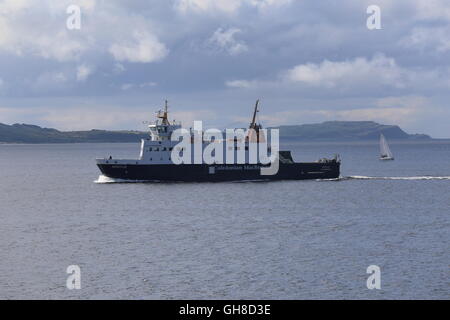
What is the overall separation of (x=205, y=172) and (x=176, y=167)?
4.09 metres

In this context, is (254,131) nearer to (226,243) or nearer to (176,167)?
(176,167)

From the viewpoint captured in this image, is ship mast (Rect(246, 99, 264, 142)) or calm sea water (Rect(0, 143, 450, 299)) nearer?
calm sea water (Rect(0, 143, 450, 299))

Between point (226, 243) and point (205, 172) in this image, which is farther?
point (205, 172)

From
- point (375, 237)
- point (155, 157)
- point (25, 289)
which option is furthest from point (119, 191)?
point (25, 289)

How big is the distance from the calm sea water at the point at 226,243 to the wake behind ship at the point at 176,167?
13.0 ft

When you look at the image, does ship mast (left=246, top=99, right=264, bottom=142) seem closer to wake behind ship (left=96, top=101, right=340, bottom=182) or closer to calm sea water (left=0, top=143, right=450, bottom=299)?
wake behind ship (left=96, top=101, right=340, bottom=182)

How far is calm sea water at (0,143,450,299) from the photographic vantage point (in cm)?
3788

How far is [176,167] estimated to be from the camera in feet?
299

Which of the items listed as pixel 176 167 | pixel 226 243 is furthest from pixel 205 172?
pixel 226 243

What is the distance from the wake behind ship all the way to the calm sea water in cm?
396

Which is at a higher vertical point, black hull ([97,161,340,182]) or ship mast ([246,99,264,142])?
ship mast ([246,99,264,142])

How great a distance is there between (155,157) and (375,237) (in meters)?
43.2

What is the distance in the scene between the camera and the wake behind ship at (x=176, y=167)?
90.3 metres


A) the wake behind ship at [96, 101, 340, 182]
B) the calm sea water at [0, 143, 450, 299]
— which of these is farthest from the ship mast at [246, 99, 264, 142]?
the calm sea water at [0, 143, 450, 299]
